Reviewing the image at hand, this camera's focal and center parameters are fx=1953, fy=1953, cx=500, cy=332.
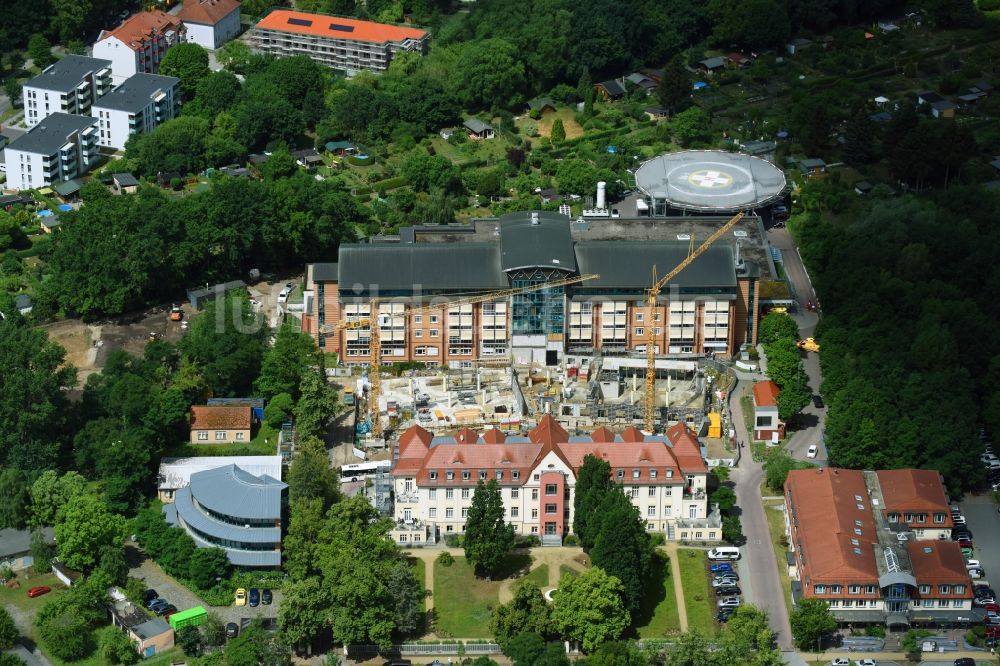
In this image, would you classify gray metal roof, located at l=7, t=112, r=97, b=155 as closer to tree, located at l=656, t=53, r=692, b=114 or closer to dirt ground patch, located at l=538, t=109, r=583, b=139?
dirt ground patch, located at l=538, t=109, r=583, b=139

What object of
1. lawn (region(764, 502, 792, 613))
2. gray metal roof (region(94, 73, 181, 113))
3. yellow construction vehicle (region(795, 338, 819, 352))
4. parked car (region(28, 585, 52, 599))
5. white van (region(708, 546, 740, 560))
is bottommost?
parked car (region(28, 585, 52, 599))

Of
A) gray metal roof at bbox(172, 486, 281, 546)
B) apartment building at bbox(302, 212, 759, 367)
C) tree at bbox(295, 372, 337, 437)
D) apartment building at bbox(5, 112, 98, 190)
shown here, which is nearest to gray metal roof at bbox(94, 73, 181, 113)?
apartment building at bbox(5, 112, 98, 190)

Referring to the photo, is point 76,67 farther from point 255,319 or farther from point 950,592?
point 950,592

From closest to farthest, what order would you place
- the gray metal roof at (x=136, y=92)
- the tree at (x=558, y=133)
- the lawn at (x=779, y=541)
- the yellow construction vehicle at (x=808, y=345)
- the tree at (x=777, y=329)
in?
1. the lawn at (x=779, y=541)
2. the tree at (x=777, y=329)
3. the yellow construction vehicle at (x=808, y=345)
4. the gray metal roof at (x=136, y=92)
5. the tree at (x=558, y=133)

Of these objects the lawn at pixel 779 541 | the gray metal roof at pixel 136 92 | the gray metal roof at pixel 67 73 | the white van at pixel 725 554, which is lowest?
the lawn at pixel 779 541

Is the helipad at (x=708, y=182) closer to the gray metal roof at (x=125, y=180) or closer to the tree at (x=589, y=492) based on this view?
the tree at (x=589, y=492)

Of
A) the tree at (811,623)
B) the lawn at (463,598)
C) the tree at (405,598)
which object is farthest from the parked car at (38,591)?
the tree at (811,623)
